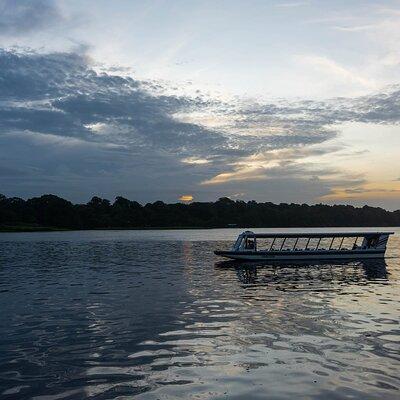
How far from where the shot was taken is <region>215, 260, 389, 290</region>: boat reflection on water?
4659cm

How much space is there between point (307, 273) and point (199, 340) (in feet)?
112

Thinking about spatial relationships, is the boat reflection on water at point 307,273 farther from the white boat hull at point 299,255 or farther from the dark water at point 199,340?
the dark water at point 199,340

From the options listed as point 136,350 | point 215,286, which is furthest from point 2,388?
point 215,286

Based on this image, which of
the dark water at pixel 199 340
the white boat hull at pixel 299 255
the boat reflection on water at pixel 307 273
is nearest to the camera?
the dark water at pixel 199 340

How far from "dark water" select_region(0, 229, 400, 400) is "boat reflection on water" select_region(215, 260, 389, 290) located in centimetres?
193

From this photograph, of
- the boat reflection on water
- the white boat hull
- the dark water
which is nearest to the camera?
the dark water

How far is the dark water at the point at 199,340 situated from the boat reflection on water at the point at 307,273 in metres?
1.93

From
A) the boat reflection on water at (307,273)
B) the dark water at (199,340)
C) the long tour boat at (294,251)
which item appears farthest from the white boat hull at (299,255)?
the dark water at (199,340)

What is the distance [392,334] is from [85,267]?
4684 cm

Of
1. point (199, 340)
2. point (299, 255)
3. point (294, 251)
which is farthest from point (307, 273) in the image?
point (199, 340)

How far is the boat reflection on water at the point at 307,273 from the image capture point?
4659cm

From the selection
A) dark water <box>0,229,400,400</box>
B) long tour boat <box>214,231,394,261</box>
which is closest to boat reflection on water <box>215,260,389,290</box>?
long tour boat <box>214,231,394,261</box>

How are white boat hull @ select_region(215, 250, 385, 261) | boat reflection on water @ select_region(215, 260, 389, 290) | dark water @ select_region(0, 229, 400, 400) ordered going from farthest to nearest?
white boat hull @ select_region(215, 250, 385, 261)
boat reflection on water @ select_region(215, 260, 389, 290)
dark water @ select_region(0, 229, 400, 400)

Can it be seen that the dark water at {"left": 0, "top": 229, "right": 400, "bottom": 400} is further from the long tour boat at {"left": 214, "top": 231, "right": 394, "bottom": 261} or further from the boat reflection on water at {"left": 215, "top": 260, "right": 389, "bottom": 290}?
the long tour boat at {"left": 214, "top": 231, "right": 394, "bottom": 261}
